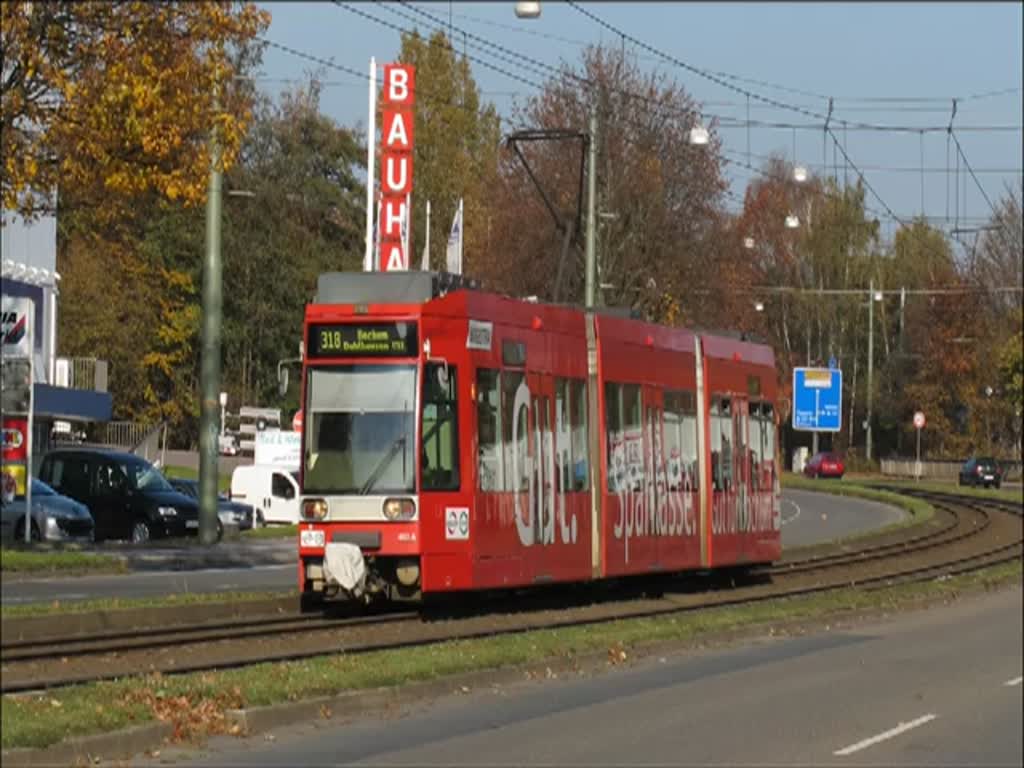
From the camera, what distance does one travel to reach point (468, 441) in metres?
21.8

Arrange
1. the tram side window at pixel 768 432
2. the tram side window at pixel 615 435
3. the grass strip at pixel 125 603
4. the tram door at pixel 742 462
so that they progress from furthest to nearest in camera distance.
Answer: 1. the tram side window at pixel 768 432
2. the tram door at pixel 742 462
3. the tram side window at pixel 615 435
4. the grass strip at pixel 125 603

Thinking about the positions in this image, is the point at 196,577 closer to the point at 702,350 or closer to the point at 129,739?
the point at 702,350

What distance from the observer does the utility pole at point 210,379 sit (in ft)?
105

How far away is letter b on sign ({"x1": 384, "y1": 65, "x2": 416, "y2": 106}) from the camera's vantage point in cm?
4450

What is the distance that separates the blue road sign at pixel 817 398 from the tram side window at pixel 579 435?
2048 centimetres

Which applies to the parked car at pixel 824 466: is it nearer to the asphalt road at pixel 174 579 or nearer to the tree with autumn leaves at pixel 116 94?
the asphalt road at pixel 174 579

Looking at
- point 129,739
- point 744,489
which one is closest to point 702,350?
point 744,489

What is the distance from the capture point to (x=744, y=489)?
29656 mm

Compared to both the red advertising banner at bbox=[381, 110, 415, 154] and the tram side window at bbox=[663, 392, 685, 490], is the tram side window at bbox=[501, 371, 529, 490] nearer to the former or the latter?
Result: the tram side window at bbox=[663, 392, 685, 490]

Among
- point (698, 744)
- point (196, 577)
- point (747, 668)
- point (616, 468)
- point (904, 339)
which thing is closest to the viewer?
point (698, 744)

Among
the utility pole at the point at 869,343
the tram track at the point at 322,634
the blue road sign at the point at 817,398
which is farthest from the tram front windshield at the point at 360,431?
the utility pole at the point at 869,343

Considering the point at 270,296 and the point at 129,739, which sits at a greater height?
the point at 270,296

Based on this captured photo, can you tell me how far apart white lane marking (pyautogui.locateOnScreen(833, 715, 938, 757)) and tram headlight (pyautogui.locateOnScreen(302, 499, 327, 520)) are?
642 cm

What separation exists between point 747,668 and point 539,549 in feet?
11.3
